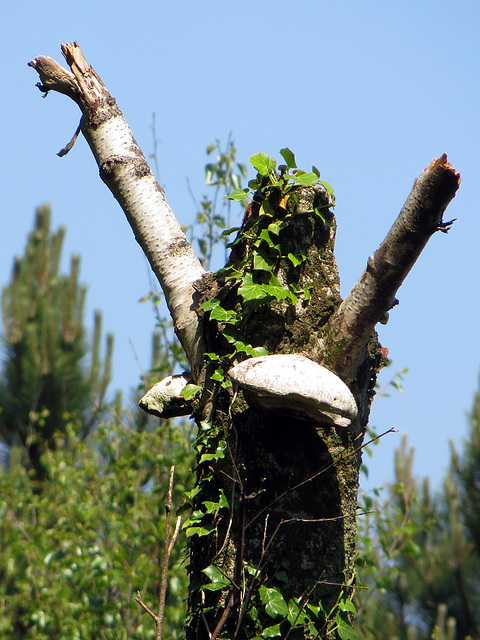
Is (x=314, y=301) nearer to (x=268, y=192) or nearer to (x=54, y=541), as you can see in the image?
(x=268, y=192)

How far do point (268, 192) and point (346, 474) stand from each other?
90 centimetres

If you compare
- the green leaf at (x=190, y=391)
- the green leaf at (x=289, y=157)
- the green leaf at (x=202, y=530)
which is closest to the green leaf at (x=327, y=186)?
the green leaf at (x=289, y=157)

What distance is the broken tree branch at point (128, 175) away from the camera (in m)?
2.22

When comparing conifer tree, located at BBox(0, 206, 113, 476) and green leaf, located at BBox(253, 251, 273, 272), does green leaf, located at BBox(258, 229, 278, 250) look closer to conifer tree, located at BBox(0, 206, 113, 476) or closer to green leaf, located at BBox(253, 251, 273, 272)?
green leaf, located at BBox(253, 251, 273, 272)

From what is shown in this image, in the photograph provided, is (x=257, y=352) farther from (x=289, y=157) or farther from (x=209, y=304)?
(x=289, y=157)

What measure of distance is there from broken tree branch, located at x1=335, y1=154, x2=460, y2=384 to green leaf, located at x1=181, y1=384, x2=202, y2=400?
44 centimetres

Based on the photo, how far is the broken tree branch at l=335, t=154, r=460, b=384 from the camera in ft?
5.15

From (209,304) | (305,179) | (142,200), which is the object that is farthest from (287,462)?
(142,200)

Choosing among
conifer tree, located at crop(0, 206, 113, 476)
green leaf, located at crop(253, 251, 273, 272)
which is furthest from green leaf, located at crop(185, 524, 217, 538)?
conifer tree, located at crop(0, 206, 113, 476)

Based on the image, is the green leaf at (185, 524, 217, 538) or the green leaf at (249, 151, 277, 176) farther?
the green leaf at (249, 151, 277, 176)

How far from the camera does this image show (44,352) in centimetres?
1242

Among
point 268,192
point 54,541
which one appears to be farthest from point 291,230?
point 54,541

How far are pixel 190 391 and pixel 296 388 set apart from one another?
0.49 metres

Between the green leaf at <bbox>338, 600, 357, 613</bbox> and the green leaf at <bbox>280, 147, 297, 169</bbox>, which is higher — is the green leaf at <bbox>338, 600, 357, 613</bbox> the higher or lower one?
the lower one
